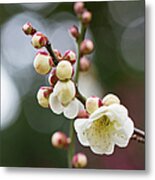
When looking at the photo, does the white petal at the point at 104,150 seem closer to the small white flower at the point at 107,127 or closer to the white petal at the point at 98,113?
the small white flower at the point at 107,127

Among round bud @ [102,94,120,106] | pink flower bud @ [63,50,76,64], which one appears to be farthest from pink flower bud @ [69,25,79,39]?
round bud @ [102,94,120,106]

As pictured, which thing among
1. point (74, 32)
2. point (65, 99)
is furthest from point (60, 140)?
point (74, 32)

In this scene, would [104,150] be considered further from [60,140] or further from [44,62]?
[44,62]

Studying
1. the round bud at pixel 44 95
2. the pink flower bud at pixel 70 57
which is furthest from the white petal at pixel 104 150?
the pink flower bud at pixel 70 57

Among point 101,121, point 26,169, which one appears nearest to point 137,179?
point 101,121

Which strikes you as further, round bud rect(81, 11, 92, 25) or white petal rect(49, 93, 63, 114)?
round bud rect(81, 11, 92, 25)

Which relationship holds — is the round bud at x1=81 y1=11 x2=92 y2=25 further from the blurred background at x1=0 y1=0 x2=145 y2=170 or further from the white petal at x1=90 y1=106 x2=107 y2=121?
the white petal at x1=90 y1=106 x2=107 y2=121
